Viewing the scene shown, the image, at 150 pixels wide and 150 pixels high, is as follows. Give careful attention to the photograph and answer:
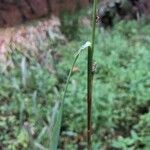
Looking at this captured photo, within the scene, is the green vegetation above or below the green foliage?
below

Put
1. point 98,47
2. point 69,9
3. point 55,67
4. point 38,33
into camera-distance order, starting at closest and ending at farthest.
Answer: point 55,67 → point 98,47 → point 38,33 → point 69,9

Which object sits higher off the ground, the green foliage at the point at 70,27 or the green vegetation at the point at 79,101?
the green foliage at the point at 70,27

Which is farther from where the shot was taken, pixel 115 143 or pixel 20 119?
pixel 20 119

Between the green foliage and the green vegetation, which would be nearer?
the green vegetation

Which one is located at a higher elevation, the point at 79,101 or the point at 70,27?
the point at 70,27

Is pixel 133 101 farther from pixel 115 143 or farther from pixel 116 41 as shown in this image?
pixel 116 41

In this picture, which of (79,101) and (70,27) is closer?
(79,101)

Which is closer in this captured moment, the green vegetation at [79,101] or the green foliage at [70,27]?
the green vegetation at [79,101]

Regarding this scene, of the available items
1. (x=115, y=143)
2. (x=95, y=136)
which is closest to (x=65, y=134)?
(x=95, y=136)
